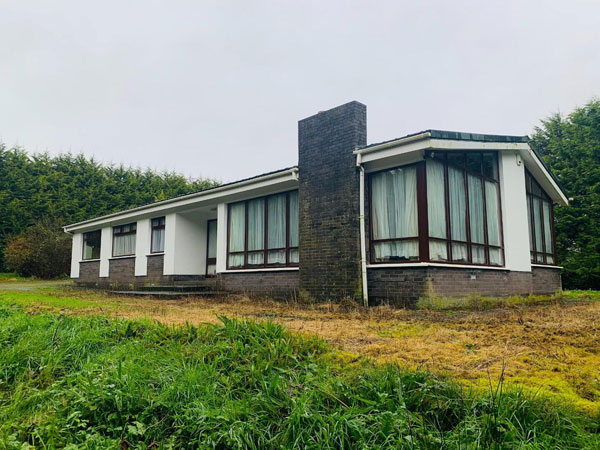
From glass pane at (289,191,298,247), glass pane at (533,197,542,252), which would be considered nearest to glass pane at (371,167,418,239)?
glass pane at (289,191,298,247)

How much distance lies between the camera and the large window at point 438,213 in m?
7.99

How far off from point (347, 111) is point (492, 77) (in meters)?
14.4

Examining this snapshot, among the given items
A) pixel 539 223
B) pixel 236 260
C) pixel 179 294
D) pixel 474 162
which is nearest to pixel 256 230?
pixel 236 260

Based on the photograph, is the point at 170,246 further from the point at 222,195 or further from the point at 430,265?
the point at 430,265

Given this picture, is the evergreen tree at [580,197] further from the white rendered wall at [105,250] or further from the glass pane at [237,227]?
the white rendered wall at [105,250]

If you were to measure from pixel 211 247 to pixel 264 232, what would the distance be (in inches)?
161

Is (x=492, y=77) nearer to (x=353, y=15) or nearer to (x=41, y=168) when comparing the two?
(x=353, y=15)

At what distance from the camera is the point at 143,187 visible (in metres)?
24.9

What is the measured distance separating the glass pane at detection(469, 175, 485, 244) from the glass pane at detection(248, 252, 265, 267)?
17.3ft

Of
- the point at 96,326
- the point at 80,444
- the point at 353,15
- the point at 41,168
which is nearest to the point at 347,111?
the point at 353,15

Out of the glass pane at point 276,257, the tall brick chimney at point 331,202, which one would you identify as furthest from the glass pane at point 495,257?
the glass pane at point 276,257

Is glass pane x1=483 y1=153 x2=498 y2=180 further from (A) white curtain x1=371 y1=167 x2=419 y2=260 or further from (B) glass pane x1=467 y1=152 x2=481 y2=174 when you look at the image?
(A) white curtain x1=371 y1=167 x2=419 y2=260

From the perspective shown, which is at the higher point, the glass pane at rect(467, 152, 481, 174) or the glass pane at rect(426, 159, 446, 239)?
the glass pane at rect(467, 152, 481, 174)

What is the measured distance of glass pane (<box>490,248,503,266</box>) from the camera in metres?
9.02
